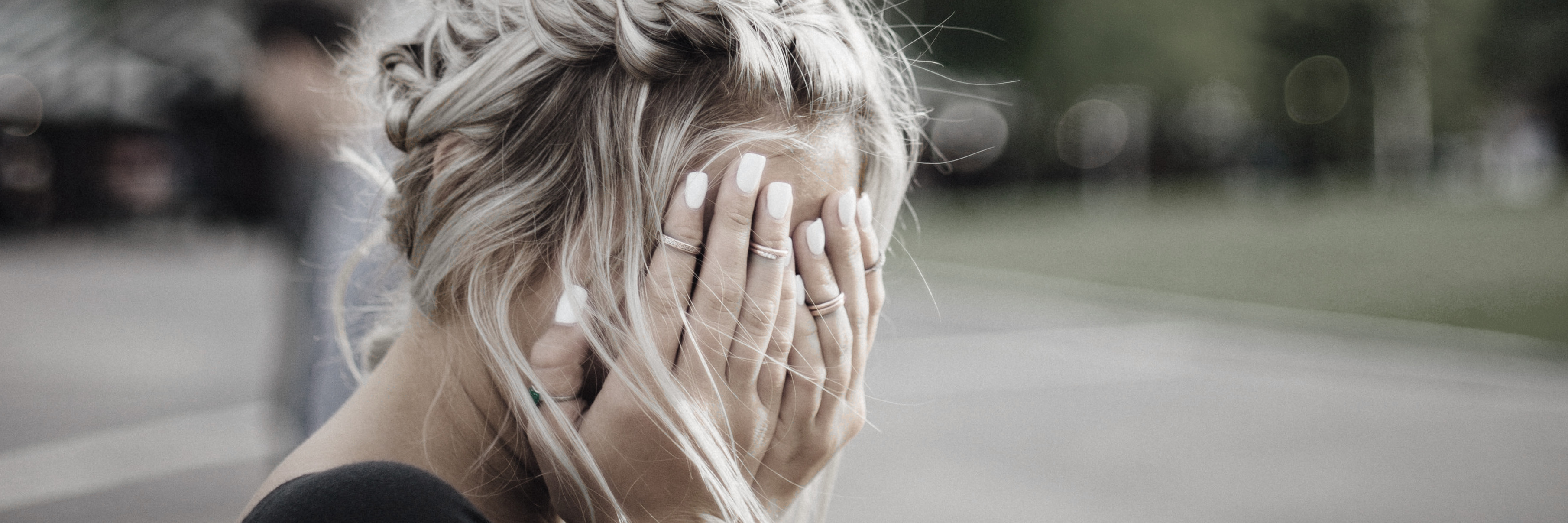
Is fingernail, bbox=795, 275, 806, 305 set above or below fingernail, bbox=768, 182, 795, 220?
below

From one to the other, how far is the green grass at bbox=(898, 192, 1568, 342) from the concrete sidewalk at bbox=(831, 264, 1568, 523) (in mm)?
1302

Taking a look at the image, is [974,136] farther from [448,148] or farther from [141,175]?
[448,148]

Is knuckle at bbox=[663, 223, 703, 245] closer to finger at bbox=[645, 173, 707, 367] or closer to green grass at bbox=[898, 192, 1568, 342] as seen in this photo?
finger at bbox=[645, 173, 707, 367]

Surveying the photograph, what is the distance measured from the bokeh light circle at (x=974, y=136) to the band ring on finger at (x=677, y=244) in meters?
27.8

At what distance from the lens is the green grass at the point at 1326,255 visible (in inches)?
391

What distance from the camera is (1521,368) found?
282 inches

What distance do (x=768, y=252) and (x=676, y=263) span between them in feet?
0.51

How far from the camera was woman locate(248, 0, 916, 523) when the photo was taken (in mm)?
1538

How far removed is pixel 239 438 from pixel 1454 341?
9.40m

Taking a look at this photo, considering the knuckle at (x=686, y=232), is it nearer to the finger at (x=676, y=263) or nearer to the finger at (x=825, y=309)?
the finger at (x=676, y=263)

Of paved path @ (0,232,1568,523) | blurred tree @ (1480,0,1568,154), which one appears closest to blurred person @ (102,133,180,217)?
paved path @ (0,232,1568,523)

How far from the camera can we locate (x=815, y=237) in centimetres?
162

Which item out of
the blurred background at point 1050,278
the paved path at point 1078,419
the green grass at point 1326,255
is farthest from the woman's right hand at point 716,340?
the paved path at point 1078,419

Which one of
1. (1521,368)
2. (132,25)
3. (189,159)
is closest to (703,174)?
(1521,368)
